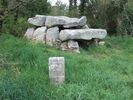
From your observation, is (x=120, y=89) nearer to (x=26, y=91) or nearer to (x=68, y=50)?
(x=26, y=91)

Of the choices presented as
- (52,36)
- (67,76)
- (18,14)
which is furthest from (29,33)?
(67,76)

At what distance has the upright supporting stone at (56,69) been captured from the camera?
719 cm

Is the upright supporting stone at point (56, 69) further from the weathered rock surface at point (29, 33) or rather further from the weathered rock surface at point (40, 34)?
the weathered rock surface at point (29, 33)

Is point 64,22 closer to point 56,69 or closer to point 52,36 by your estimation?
point 52,36

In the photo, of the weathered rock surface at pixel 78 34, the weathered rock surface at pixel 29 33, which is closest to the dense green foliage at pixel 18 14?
the weathered rock surface at pixel 29 33

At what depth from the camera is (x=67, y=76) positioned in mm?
7625

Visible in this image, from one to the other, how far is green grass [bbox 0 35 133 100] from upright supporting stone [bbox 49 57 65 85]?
5.5 inches

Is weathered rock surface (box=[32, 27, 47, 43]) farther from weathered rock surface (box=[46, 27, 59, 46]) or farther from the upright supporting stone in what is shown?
the upright supporting stone

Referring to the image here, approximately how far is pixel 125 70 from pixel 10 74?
2.94 meters

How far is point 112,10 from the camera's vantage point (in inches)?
614

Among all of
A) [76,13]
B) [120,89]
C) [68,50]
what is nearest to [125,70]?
[120,89]

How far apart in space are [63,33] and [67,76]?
11.8 ft

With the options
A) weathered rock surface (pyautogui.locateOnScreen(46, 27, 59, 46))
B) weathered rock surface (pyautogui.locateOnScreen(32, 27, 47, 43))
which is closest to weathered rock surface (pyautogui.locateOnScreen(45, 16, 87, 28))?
weathered rock surface (pyautogui.locateOnScreen(46, 27, 59, 46))

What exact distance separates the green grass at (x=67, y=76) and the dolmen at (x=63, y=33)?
427mm
